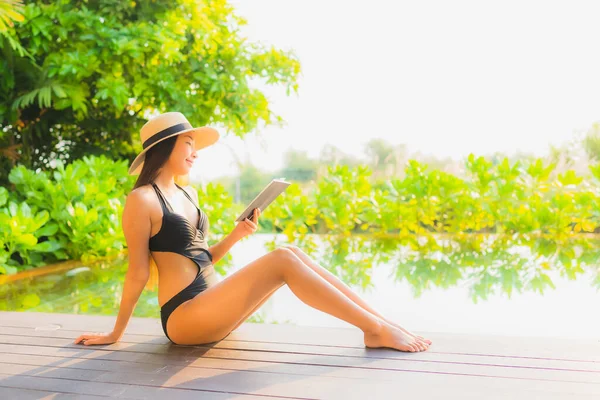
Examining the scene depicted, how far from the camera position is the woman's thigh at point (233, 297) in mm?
2207

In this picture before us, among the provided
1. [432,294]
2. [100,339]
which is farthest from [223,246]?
[432,294]

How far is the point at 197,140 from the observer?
2.65 meters

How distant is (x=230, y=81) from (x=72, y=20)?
1.79m

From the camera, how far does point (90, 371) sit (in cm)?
211

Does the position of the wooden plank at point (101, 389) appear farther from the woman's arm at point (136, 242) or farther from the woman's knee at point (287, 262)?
the woman's knee at point (287, 262)

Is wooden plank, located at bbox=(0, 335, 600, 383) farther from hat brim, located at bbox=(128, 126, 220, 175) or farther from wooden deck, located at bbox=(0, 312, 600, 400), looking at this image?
hat brim, located at bbox=(128, 126, 220, 175)

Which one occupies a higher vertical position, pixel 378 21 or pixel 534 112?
pixel 378 21

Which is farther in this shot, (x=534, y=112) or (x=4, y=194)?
(x=534, y=112)

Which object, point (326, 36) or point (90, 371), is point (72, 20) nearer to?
point (90, 371)

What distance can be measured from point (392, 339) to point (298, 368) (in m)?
0.40

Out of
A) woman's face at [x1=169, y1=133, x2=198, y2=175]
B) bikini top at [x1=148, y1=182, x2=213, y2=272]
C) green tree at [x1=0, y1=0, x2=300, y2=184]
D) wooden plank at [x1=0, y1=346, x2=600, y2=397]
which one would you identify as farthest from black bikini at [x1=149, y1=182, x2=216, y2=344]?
green tree at [x1=0, y1=0, x2=300, y2=184]

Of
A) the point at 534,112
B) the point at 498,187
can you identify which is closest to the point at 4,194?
the point at 498,187

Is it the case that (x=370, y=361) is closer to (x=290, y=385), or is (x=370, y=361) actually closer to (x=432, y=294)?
(x=290, y=385)

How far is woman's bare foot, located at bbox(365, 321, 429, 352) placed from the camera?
220cm
